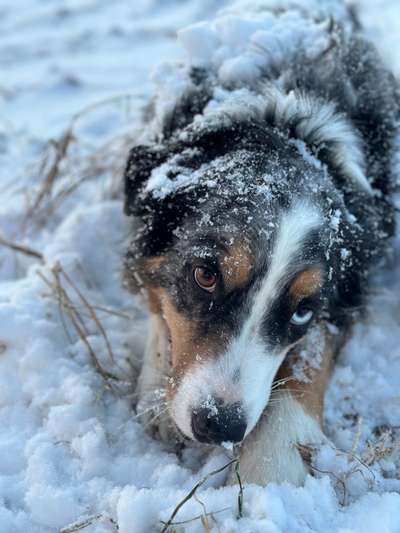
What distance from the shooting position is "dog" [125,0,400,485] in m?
2.69

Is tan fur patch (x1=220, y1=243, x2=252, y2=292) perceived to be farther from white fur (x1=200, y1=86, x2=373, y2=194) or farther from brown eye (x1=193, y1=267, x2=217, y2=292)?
white fur (x1=200, y1=86, x2=373, y2=194)

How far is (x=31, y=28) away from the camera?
784cm

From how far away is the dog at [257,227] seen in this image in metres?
2.69

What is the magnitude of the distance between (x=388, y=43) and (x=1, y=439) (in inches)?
178

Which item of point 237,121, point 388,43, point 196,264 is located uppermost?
point 388,43

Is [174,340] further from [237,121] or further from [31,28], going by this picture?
[31,28]

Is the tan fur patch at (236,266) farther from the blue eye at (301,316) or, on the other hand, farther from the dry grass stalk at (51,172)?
the dry grass stalk at (51,172)

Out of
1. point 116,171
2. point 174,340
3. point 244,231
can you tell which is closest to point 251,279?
point 244,231

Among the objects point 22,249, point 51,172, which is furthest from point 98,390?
point 51,172

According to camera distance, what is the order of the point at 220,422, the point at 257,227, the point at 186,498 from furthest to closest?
the point at 257,227 → the point at 220,422 → the point at 186,498

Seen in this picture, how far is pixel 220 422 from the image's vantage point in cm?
247

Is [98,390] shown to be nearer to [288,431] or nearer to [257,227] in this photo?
[288,431]

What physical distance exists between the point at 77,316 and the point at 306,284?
1.36m

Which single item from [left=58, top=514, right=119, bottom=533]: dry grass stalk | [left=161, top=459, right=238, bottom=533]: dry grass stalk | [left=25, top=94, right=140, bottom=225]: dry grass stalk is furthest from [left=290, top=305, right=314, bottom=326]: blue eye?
[left=25, top=94, right=140, bottom=225]: dry grass stalk
